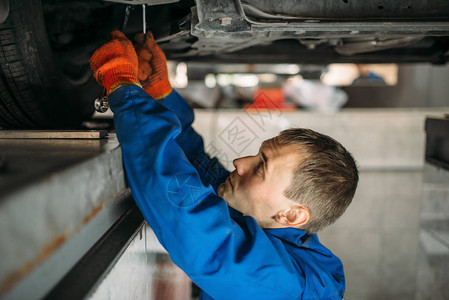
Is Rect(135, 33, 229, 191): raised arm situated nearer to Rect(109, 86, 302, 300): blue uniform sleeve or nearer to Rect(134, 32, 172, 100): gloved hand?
Rect(134, 32, 172, 100): gloved hand

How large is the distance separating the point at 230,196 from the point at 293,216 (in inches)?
7.5

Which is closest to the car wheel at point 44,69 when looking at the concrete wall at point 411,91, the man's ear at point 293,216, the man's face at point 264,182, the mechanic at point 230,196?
the mechanic at point 230,196

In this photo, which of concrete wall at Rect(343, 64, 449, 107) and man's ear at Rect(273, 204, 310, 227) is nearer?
man's ear at Rect(273, 204, 310, 227)

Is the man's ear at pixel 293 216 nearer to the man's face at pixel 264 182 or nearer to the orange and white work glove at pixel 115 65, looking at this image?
the man's face at pixel 264 182

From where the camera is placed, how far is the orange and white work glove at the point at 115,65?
2.75 feet

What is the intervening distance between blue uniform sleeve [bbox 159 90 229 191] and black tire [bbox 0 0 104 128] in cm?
32

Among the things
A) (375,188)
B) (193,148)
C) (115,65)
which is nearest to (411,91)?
(375,188)

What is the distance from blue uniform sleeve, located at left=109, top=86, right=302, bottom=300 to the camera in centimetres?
73

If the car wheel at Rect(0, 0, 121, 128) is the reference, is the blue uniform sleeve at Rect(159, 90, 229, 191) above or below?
below

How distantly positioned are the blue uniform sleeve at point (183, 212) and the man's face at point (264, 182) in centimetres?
19

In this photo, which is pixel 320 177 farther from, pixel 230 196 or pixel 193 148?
pixel 193 148

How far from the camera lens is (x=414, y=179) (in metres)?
3.13

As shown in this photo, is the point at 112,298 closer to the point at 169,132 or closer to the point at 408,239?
the point at 169,132

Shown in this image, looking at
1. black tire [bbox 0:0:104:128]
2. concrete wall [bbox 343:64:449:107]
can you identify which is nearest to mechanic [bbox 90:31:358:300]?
black tire [bbox 0:0:104:128]
